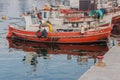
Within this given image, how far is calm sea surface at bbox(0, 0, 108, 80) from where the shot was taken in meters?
25.2

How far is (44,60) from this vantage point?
3097 cm

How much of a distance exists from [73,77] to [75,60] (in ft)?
21.6

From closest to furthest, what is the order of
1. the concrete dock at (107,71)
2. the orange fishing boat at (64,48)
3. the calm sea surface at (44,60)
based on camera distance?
the concrete dock at (107,71), the calm sea surface at (44,60), the orange fishing boat at (64,48)

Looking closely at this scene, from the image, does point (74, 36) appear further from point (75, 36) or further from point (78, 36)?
point (78, 36)

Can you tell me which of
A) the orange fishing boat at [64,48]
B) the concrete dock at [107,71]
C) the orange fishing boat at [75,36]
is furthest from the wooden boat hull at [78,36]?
the concrete dock at [107,71]

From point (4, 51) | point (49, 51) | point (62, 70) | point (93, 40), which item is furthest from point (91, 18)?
point (62, 70)

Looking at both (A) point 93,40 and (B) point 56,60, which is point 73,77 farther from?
(A) point 93,40

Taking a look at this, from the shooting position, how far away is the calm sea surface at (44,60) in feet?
82.7

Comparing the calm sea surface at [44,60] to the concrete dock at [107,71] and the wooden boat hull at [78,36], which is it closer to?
the wooden boat hull at [78,36]

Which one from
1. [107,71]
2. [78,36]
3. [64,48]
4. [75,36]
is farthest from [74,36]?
[107,71]

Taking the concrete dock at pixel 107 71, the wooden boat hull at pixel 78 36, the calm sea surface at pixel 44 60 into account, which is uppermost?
the concrete dock at pixel 107 71

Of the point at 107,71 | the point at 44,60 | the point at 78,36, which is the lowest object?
the point at 44,60

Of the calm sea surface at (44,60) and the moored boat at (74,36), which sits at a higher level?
the moored boat at (74,36)

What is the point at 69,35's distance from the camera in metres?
38.7
